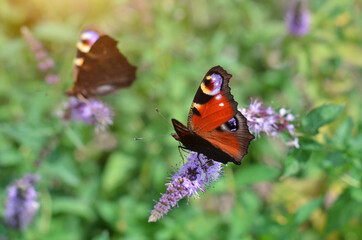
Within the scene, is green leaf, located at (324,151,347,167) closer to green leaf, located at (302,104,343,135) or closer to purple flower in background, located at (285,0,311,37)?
green leaf, located at (302,104,343,135)

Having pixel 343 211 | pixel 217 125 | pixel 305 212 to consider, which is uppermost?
pixel 217 125

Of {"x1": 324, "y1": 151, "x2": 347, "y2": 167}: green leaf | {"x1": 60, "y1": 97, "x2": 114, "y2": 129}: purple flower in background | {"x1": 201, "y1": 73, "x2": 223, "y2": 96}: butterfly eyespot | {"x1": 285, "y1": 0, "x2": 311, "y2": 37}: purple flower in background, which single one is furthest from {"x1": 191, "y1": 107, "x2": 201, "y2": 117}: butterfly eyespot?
{"x1": 285, "y1": 0, "x2": 311, "y2": 37}: purple flower in background

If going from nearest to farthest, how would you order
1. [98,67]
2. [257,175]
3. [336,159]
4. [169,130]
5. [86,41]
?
[336,159]
[86,41]
[98,67]
[257,175]
[169,130]

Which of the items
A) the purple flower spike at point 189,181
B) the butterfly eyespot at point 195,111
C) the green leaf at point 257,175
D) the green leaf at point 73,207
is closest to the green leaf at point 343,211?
the green leaf at point 257,175

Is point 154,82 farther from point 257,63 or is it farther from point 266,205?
point 266,205

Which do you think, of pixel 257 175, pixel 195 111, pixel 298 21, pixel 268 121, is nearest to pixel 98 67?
pixel 195 111

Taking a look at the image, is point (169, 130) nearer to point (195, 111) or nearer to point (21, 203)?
point (21, 203)
